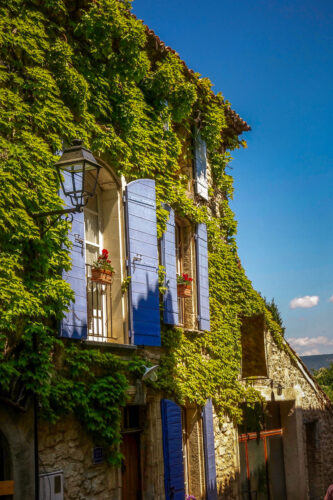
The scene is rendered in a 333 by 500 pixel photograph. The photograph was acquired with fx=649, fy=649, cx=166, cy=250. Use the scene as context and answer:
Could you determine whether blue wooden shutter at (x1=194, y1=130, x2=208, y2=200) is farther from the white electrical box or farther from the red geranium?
the white electrical box

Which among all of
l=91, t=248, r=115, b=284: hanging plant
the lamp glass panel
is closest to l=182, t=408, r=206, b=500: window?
l=91, t=248, r=115, b=284: hanging plant

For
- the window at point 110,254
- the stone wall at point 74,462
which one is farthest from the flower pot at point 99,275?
the stone wall at point 74,462

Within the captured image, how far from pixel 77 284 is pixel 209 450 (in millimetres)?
3946

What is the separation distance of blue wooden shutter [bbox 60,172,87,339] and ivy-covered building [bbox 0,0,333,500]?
0.07 feet

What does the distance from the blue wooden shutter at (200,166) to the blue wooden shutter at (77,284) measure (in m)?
3.67

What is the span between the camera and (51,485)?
640 centimetres

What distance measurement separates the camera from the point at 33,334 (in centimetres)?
639

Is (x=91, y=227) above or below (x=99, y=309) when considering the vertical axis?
above

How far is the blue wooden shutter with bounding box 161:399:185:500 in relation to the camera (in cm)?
834

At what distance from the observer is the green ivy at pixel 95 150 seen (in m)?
6.33

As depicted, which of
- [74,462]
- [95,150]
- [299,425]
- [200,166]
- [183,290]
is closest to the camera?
[74,462]

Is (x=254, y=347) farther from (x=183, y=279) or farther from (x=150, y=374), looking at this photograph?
(x=150, y=374)

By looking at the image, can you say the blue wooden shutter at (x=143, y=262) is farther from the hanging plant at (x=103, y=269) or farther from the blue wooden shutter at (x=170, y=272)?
the blue wooden shutter at (x=170, y=272)

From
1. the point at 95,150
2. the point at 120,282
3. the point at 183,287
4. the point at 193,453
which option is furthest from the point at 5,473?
the point at 183,287
